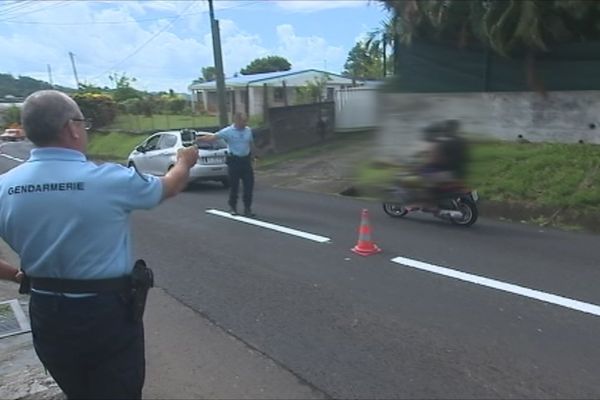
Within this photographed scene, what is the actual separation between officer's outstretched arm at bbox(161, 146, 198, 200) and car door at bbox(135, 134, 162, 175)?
1315 cm

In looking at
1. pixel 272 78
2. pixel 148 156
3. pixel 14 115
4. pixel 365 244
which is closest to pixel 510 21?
pixel 14 115

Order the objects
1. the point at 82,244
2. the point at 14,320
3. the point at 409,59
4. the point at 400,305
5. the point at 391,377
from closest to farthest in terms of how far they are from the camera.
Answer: the point at 409,59 → the point at 82,244 → the point at 391,377 → the point at 14,320 → the point at 400,305

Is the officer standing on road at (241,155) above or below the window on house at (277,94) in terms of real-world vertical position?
below

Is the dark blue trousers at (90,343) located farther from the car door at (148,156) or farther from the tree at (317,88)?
the car door at (148,156)

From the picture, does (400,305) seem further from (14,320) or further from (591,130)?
(591,130)

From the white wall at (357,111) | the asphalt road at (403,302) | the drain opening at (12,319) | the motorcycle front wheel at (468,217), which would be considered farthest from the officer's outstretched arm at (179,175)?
the motorcycle front wheel at (468,217)

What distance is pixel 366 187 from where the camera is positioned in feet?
4.48

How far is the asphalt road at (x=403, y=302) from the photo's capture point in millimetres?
3996

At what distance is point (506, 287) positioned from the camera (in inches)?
236

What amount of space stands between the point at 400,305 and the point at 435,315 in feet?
1.34

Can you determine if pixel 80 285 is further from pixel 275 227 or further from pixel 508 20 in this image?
pixel 275 227

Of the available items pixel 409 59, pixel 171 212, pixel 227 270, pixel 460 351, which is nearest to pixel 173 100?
pixel 171 212

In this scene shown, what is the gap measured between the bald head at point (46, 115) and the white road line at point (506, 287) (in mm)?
4712

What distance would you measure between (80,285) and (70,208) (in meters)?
0.31
